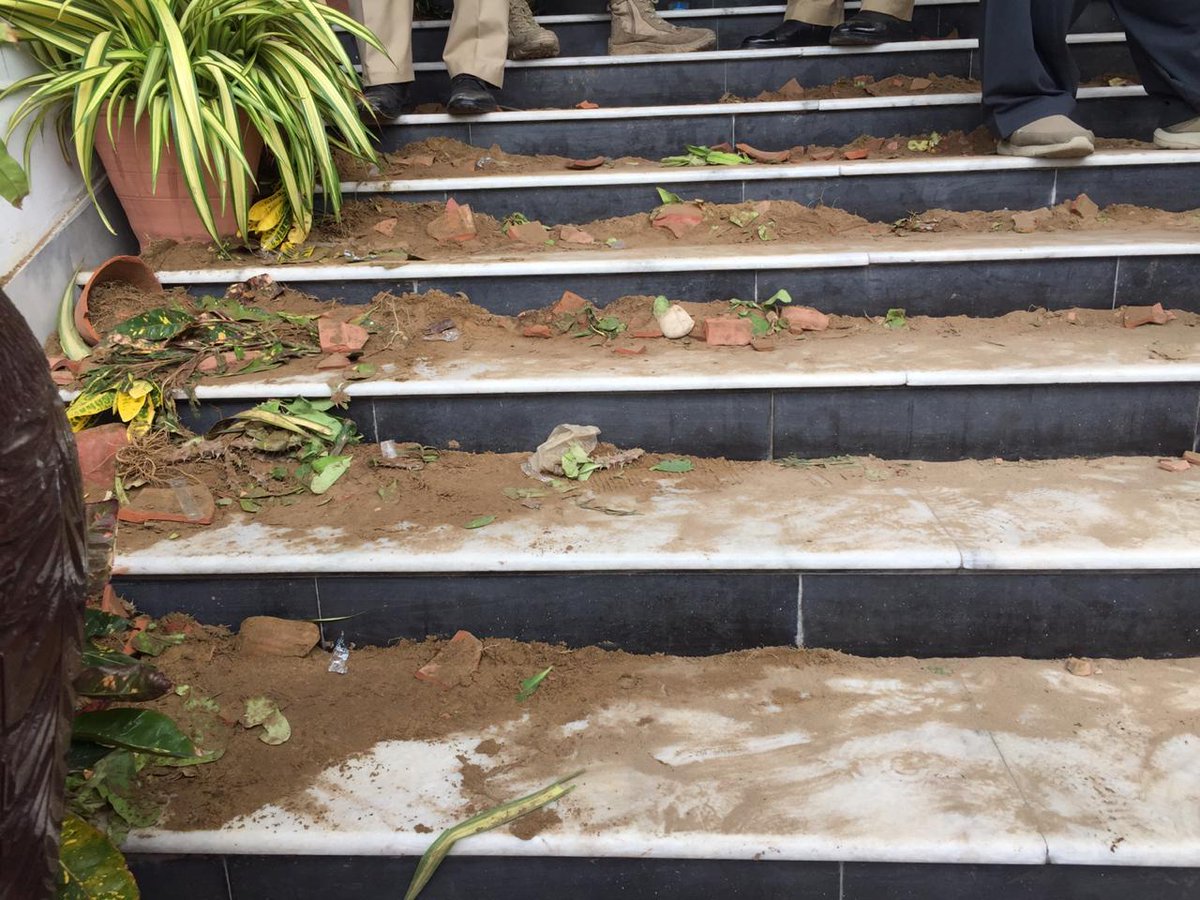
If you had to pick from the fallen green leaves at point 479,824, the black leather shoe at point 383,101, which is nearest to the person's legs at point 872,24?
the black leather shoe at point 383,101

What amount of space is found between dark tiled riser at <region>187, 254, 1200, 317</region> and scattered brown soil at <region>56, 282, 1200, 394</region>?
0.03m

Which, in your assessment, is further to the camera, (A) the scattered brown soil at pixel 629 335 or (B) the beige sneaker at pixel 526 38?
(B) the beige sneaker at pixel 526 38

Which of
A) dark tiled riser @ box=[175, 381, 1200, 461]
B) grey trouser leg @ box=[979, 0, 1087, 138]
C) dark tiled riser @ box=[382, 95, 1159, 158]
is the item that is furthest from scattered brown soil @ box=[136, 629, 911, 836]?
dark tiled riser @ box=[382, 95, 1159, 158]

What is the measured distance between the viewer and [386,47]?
9.78 feet

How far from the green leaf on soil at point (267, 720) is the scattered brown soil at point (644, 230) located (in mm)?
1251

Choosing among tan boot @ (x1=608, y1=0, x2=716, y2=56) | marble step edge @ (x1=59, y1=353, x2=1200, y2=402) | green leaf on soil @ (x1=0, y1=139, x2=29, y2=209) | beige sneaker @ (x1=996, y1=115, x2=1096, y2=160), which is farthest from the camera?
tan boot @ (x1=608, y1=0, x2=716, y2=56)

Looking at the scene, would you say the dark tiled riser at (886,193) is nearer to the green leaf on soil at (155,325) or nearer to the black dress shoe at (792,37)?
the green leaf on soil at (155,325)

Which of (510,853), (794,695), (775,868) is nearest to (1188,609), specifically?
(794,695)

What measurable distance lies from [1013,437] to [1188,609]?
1.63 feet

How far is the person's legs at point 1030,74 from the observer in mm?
2525

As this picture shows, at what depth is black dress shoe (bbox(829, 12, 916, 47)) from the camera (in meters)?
3.20

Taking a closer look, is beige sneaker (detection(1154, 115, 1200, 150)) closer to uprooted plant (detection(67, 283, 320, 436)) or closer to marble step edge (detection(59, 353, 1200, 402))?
marble step edge (detection(59, 353, 1200, 402))

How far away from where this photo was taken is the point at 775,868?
50.1 inches

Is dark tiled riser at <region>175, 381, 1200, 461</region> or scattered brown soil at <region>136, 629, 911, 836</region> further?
dark tiled riser at <region>175, 381, 1200, 461</region>
